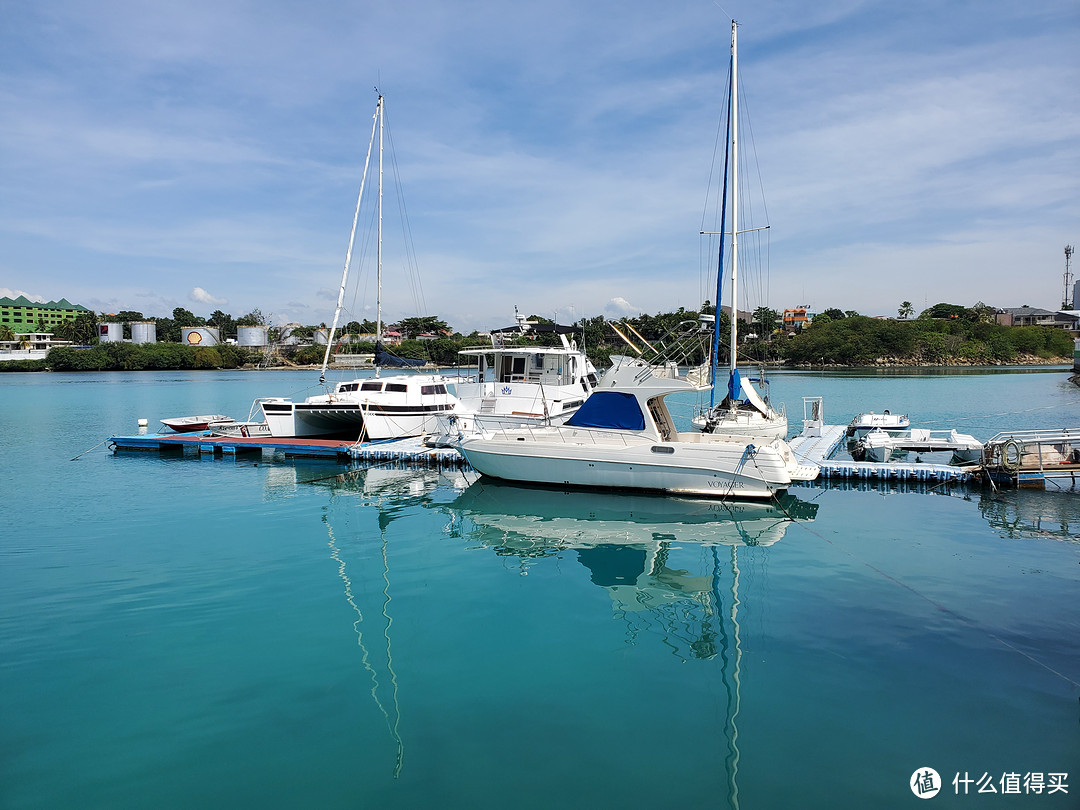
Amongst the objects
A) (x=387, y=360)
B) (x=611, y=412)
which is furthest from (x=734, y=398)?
(x=387, y=360)

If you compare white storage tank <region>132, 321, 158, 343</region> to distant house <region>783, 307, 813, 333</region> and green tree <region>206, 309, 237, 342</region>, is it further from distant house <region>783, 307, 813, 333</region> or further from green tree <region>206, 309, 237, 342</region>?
distant house <region>783, 307, 813, 333</region>

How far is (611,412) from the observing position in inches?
671

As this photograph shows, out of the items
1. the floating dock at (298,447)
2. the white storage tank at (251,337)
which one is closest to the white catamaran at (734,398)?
the floating dock at (298,447)

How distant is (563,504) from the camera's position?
656 inches

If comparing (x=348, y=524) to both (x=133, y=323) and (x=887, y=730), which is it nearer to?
(x=887, y=730)

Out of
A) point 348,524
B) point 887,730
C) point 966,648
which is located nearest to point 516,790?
point 887,730

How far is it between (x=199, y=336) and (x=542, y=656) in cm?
15679

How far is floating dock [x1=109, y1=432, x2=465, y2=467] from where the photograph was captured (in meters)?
22.9

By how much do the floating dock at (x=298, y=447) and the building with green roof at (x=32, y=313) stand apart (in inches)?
6492

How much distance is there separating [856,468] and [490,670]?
15.1m

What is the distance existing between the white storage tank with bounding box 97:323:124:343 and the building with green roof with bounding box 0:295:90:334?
2705 cm

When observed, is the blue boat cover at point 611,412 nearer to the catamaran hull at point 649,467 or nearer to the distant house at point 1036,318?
the catamaran hull at point 649,467

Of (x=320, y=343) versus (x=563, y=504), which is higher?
(x=320, y=343)

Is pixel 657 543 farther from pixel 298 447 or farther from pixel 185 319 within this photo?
pixel 185 319
